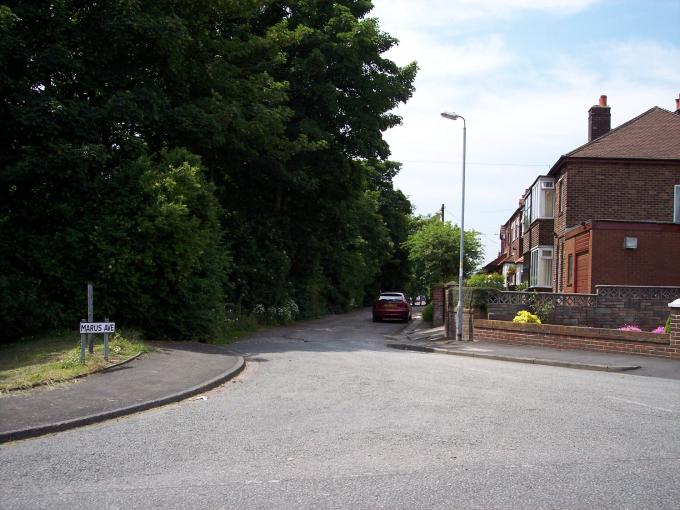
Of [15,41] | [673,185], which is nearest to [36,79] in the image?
[15,41]

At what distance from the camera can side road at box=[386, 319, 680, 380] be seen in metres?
14.2

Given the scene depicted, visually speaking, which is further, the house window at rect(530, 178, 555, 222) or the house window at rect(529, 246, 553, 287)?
the house window at rect(530, 178, 555, 222)

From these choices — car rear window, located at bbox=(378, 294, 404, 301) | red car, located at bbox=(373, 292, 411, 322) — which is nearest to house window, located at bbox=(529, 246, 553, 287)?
red car, located at bbox=(373, 292, 411, 322)

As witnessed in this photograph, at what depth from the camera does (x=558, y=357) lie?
635 inches

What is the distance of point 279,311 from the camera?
99.1 ft

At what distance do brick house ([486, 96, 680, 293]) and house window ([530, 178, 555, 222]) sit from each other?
0.14 feet

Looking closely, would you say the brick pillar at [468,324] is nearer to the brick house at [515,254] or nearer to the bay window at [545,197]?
the bay window at [545,197]

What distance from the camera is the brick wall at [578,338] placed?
15.7 meters

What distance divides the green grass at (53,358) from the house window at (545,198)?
64.7ft

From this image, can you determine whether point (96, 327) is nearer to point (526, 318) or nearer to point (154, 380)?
point (154, 380)

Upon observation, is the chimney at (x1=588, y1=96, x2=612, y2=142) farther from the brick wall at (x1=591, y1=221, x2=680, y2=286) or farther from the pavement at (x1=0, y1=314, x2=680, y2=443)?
the pavement at (x1=0, y1=314, x2=680, y2=443)

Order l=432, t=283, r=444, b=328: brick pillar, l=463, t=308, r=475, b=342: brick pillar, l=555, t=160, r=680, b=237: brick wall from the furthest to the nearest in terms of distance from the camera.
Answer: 1. l=432, t=283, r=444, b=328: brick pillar
2. l=555, t=160, r=680, b=237: brick wall
3. l=463, t=308, r=475, b=342: brick pillar

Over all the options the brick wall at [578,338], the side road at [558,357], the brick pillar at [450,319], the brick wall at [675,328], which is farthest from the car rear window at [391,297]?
the brick wall at [675,328]

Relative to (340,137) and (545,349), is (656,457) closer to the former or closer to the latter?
(545,349)
